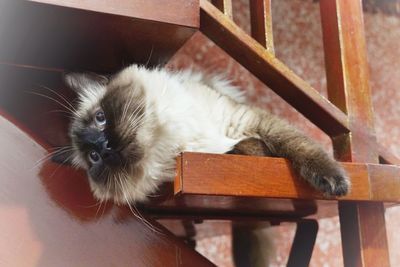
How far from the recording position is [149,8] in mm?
1146

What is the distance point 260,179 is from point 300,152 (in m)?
0.17

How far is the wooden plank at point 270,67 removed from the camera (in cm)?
124

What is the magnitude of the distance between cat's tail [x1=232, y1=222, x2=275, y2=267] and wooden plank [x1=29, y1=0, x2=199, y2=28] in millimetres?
883

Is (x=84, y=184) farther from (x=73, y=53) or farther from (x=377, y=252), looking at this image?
(x=377, y=252)

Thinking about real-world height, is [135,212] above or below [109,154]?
below

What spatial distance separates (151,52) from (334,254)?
4.39 feet

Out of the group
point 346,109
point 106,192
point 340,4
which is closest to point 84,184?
point 106,192

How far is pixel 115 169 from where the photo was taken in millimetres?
1247

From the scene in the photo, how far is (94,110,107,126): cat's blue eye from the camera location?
4.22ft

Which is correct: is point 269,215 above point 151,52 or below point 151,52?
below

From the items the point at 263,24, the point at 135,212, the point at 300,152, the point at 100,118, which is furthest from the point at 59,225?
the point at 263,24

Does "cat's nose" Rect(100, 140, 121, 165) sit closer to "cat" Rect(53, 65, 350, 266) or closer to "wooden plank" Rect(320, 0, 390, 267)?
"cat" Rect(53, 65, 350, 266)

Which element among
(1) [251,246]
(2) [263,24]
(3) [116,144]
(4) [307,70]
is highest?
(4) [307,70]

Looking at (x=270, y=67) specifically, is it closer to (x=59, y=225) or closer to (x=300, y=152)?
(x=300, y=152)
